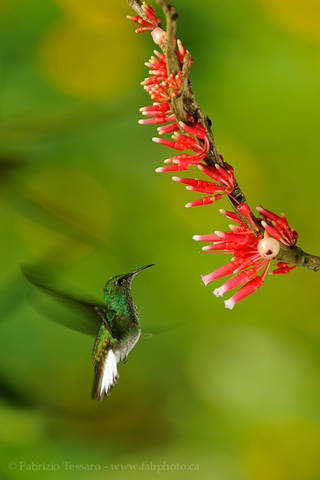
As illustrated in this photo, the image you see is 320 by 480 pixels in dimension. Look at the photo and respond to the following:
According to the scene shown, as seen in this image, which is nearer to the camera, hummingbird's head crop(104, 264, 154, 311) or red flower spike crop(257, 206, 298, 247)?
red flower spike crop(257, 206, 298, 247)

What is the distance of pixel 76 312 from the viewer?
0.81 meters

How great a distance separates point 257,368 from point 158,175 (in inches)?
19.6

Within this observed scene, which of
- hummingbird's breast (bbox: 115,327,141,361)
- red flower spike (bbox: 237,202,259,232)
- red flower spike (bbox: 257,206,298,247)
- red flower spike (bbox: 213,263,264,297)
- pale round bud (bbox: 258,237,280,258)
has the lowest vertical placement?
hummingbird's breast (bbox: 115,327,141,361)

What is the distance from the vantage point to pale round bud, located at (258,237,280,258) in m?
0.43

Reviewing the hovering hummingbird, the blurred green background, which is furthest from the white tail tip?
the blurred green background

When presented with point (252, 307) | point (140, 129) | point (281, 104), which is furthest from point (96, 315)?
point (281, 104)

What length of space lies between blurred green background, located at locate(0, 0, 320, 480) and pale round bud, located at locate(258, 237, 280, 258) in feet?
1.80

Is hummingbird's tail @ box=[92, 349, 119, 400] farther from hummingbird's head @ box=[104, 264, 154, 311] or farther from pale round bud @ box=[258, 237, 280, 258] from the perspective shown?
pale round bud @ box=[258, 237, 280, 258]

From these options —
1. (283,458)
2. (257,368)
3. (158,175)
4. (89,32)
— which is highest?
(89,32)

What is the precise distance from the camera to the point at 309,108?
3.22 feet

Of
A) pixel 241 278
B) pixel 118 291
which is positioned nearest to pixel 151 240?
pixel 118 291

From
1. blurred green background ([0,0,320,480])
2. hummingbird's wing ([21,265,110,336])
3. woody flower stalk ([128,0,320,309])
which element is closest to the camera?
woody flower stalk ([128,0,320,309])

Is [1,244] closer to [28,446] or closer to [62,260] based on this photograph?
[62,260]

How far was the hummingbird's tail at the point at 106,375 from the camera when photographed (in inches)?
31.0
